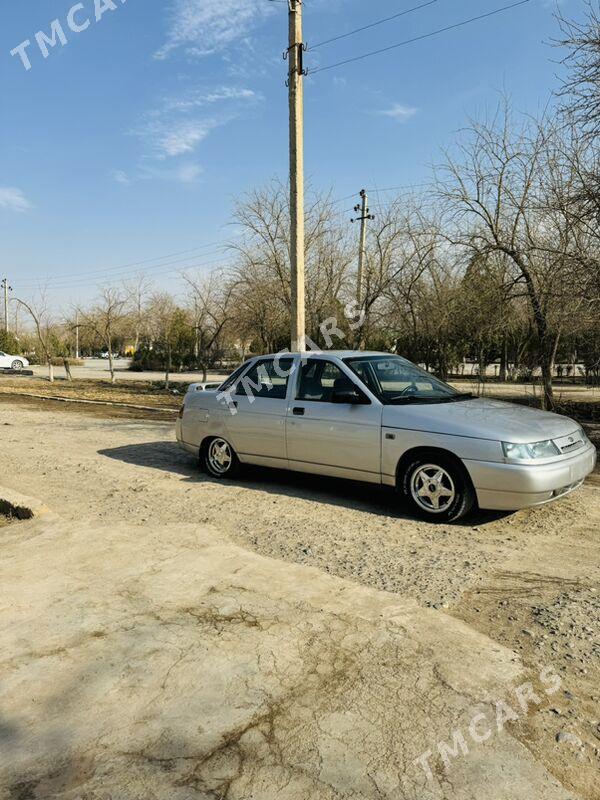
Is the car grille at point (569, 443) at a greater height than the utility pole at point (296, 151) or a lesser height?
lesser

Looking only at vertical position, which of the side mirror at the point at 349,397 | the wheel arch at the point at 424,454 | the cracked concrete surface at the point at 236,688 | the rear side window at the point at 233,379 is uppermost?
the rear side window at the point at 233,379

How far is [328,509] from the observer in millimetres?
5824

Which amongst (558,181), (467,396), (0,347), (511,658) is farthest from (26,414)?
(0,347)

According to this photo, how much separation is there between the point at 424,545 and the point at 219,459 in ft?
10.5

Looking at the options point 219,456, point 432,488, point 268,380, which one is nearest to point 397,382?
point 432,488

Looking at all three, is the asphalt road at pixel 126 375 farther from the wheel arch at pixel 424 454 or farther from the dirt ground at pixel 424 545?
the wheel arch at pixel 424 454

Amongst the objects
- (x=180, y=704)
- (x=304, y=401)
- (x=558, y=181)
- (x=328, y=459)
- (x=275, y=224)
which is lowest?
(x=180, y=704)

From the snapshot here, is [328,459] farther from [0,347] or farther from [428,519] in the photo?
[0,347]

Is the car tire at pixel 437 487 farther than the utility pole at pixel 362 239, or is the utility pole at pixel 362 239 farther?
the utility pole at pixel 362 239

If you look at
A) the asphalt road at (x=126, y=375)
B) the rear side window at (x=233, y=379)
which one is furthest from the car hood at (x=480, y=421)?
the asphalt road at (x=126, y=375)

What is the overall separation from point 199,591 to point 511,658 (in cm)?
192

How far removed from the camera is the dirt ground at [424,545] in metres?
2.57

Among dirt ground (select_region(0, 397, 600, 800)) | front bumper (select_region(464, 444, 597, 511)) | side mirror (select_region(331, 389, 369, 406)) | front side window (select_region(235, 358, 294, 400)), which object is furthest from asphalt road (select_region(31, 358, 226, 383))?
front bumper (select_region(464, 444, 597, 511))

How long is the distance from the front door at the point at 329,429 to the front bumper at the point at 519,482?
1038 mm
